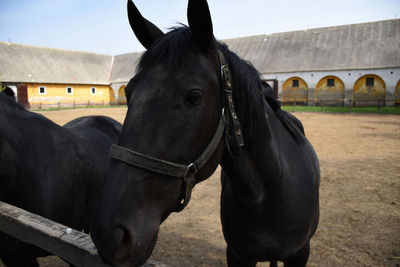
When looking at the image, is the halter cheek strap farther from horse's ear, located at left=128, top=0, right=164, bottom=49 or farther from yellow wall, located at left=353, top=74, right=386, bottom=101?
yellow wall, located at left=353, top=74, right=386, bottom=101

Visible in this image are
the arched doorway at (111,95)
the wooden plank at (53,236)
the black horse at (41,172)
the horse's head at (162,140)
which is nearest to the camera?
the horse's head at (162,140)

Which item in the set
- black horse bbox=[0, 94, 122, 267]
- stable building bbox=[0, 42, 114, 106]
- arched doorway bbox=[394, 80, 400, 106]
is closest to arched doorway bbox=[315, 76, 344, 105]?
arched doorway bbox=[394, 80, 400, 106]

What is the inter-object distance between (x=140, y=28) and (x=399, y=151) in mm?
8935

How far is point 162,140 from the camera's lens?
1.05 meters

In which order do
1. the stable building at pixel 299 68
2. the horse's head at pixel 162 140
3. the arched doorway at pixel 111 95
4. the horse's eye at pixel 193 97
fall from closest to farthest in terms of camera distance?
the horse's head at pixel 162 140 → the horse's eye at pixel 193 97 → the stable building at pixel 299 68 → the arched doorway at pixel 111 95

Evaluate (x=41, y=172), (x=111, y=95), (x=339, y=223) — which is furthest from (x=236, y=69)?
(x=111, y=95)

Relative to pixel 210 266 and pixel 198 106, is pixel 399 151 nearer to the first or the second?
pixel 210 266

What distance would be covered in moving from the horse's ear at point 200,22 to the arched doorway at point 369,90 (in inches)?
1107

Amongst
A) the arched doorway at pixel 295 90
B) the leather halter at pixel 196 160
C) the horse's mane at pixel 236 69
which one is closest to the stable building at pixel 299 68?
the arched doorway at pixel 295 90

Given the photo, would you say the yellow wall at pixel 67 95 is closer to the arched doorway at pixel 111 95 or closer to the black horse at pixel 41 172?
the arched doorway at pixel 111 95

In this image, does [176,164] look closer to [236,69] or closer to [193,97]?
[193,97]

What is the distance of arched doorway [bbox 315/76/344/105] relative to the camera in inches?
1026

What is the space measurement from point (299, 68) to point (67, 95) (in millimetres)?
27643

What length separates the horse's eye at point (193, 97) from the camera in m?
Answer: 1.11
